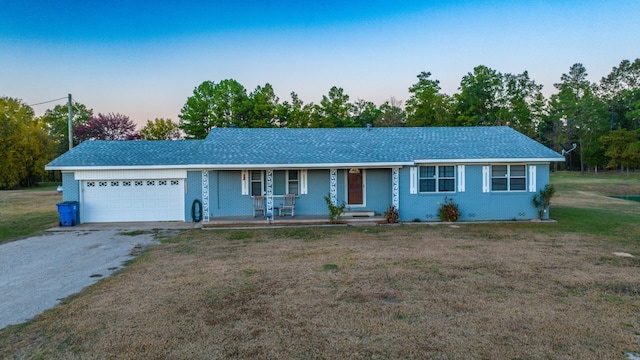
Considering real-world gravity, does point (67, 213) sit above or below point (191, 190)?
below

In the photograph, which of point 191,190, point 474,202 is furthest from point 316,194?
point 474,202

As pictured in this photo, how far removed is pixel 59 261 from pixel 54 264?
11.6 inches

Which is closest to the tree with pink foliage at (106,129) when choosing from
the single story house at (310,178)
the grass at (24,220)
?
the grass at (24,220)

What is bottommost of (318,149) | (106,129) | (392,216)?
(392,216)

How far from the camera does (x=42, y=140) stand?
39781 millimetres

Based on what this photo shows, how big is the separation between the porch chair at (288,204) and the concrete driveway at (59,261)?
3613mm

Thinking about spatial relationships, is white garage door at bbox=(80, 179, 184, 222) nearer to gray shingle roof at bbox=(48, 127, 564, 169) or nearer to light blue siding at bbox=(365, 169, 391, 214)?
gray shingle roof at bbox=(48, 127, 564, 169)

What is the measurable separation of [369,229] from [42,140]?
42905mm

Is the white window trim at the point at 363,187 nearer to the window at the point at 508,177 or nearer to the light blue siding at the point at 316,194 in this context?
the light blue siding at the point at 316,194

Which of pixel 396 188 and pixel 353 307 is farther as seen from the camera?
pixel 396 188

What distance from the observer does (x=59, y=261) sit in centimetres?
844

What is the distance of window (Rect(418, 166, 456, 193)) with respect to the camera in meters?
14.1

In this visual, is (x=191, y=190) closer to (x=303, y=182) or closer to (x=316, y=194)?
(x=303, y=182)

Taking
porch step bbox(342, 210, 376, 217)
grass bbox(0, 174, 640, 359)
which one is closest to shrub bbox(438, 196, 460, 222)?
porch step bbox(342, 210, 376, 217)
